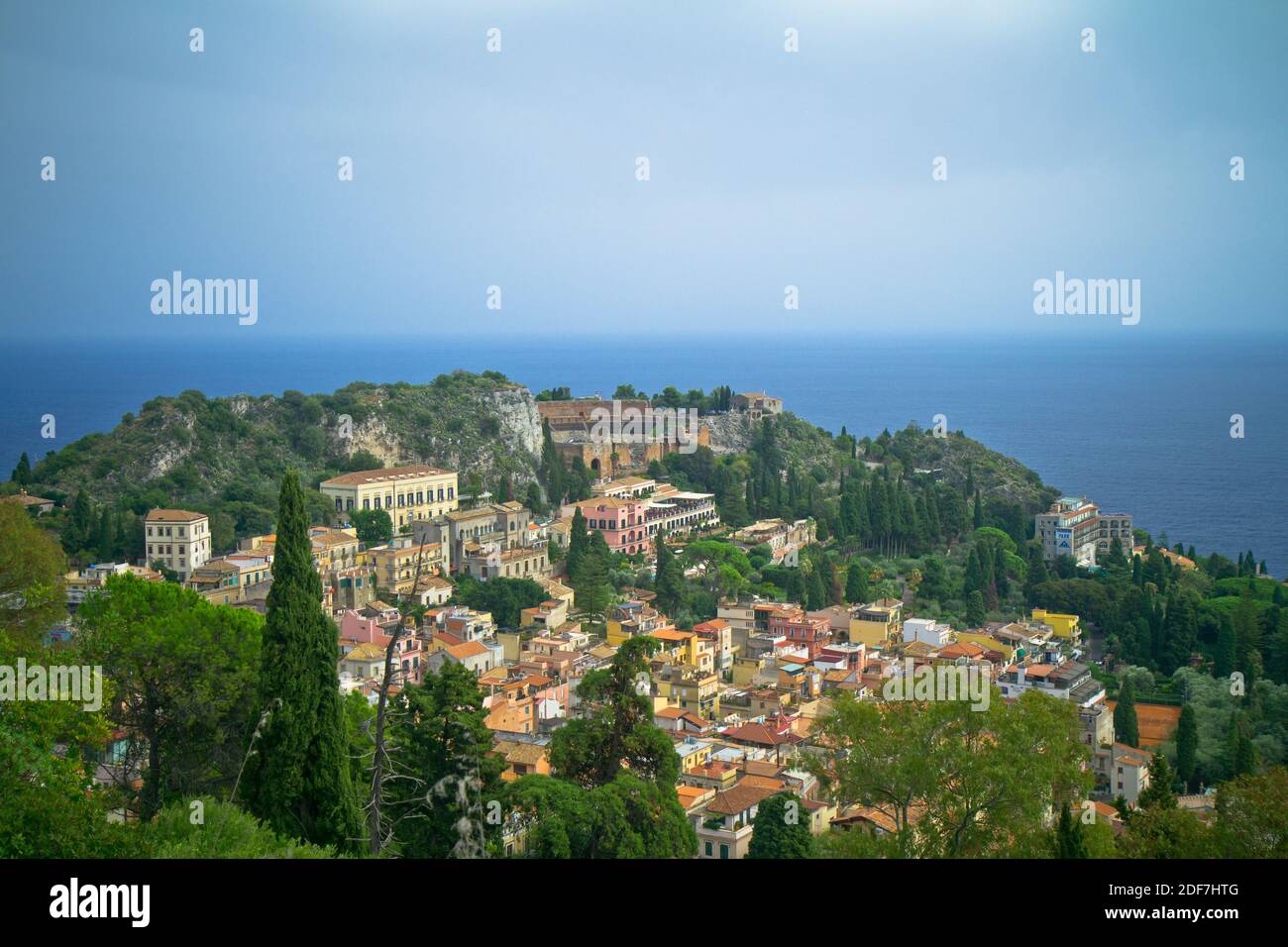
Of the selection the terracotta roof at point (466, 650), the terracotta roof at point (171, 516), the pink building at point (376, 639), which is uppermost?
the terracotta roof at point (171, 516)

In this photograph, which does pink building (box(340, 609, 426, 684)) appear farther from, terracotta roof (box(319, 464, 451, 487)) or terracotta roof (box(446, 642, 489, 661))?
terracotta roof (box(319, 464, 451, 487))

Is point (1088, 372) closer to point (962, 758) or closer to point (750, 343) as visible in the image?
point (750, 343)

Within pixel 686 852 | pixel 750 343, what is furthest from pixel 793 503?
pixel 750 343

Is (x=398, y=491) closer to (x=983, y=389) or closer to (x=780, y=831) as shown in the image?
(x=780, y=831)

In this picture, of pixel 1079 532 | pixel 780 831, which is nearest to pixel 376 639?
pixel 780 831

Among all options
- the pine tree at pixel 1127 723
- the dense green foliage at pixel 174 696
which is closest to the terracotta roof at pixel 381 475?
the pine tree at pixel 1127 723

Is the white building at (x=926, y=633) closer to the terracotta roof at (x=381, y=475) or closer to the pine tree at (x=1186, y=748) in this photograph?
the pine tree at (x=1186, y=748)
